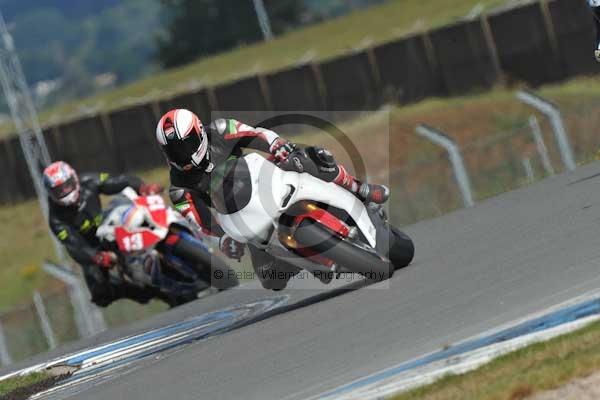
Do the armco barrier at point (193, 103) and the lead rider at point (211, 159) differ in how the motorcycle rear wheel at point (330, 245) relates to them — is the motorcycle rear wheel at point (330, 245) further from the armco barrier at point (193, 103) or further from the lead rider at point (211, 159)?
the armco barrier at point (193, 103)

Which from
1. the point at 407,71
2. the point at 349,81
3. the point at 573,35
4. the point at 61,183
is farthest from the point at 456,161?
the point at 349,81

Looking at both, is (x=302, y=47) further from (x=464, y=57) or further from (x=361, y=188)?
(x=361, y=188)

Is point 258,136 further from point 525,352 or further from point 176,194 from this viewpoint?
point 525,352

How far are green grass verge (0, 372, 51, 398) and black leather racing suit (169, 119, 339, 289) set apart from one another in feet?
6.02

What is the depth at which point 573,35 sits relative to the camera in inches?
1353

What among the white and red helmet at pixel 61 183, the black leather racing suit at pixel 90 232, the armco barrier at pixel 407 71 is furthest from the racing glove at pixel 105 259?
the armco barrier at pixel 407 71

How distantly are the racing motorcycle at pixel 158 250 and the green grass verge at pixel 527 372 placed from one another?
9194 mm

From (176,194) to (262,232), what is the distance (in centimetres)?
82

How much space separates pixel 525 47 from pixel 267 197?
25.8 meters

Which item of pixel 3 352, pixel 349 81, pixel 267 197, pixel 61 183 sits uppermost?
pixel 61 183

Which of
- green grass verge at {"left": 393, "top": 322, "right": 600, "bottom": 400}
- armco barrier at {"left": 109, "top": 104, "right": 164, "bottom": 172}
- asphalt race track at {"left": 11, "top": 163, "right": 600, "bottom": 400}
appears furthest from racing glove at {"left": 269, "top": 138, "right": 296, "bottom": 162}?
armco barrier at {"left": 109, "top": 104, "right": 164, "bottom": 172}

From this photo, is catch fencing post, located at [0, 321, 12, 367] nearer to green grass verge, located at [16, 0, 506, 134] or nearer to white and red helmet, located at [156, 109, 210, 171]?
white and red helmet, located at [156, 109, 210, 171]

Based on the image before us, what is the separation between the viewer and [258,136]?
35.0 feet

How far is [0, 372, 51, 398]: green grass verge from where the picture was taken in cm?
1091
